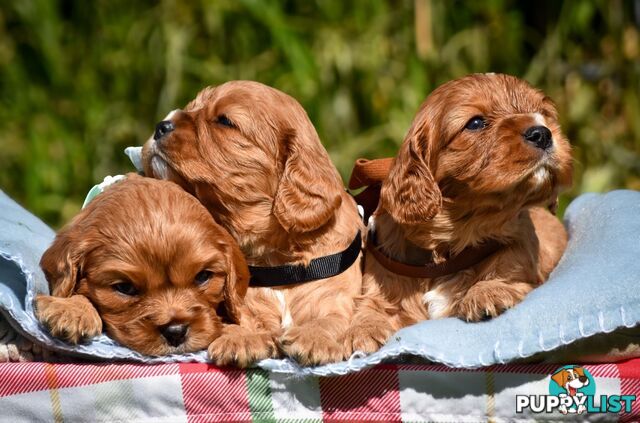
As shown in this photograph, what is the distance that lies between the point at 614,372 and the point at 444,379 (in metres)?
0.74

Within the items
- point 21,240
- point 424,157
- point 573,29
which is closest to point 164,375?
point 21,240

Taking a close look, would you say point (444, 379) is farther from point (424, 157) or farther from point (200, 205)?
point (200, 205)

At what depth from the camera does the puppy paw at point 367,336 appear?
141 inches

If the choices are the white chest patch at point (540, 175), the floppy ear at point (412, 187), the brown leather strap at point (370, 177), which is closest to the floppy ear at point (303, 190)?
the floppy ear at point (412, 187)

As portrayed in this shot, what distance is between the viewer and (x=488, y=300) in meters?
3.70

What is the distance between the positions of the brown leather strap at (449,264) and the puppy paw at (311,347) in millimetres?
664

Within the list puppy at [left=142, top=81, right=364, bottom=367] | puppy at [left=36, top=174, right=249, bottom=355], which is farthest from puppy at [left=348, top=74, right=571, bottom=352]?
puppy at [left=36, top=174, right=249, bottom=355]

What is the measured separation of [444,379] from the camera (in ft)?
11.3

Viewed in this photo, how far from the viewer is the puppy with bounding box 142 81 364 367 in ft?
13.5

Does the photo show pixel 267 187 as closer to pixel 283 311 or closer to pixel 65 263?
pixel 283 311

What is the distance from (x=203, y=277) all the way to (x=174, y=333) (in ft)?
1.21

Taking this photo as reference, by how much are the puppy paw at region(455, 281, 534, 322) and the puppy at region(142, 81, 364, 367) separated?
0.63m

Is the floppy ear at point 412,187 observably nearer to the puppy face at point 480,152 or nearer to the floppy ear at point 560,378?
the puppy face at point 480,152

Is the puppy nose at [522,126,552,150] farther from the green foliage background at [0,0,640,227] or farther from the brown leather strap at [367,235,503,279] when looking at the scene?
the green foliage background at [0,0,640,227]
